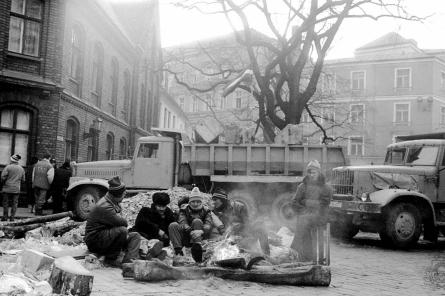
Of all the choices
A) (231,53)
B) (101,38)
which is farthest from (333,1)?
(101,38)

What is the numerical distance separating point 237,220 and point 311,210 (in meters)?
1.22

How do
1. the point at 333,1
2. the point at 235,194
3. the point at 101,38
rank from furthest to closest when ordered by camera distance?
the point at 101,38
the point at 333,1
the point at 235,194

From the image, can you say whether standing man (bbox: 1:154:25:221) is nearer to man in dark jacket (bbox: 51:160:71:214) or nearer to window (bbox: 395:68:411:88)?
man in dark jacket (bbox: 51:160:71:214)

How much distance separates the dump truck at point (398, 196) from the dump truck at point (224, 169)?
1687mm

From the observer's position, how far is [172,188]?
12562mm

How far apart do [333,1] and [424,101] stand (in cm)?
2488

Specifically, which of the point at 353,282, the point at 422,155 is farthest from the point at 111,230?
the point at 422,155

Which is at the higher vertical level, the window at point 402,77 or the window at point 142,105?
the window at point 402,77

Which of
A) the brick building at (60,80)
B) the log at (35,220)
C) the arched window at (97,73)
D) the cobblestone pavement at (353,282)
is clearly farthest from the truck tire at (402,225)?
the arched window at (97,73)

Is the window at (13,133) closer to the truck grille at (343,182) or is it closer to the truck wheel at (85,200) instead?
the truck wheel at (85,200)

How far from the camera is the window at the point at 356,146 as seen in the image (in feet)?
138

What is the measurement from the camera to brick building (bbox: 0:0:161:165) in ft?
52.6

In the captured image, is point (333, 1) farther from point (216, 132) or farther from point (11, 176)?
point (11, 176)

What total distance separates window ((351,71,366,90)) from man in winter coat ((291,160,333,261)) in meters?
37.3
